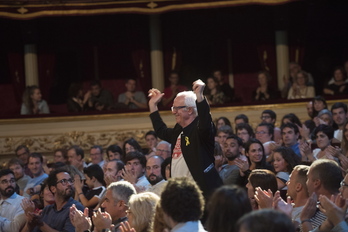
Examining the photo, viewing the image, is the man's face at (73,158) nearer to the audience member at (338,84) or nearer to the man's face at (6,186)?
the man's face at (6,186)

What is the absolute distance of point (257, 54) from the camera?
13625mm

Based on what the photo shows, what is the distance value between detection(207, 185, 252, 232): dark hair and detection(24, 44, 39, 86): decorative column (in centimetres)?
987

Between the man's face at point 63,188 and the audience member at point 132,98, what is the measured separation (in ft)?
16.5

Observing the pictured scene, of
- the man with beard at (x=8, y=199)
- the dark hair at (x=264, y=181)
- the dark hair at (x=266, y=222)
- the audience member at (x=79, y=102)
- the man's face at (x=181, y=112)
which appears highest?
the man's face at (x=181, y=112)

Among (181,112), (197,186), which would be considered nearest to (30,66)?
(181,112)

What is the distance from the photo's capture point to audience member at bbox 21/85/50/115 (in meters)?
11.5

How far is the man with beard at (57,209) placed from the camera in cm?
609

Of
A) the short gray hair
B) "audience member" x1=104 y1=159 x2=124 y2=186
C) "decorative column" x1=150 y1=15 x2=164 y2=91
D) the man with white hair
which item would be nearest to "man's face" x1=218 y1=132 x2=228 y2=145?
"audience member" x1=104 y1=159 x2=124 y2=186

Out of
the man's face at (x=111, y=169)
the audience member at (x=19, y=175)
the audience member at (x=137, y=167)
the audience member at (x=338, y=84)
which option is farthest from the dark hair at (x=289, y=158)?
the audience member at (x=338, y=84)

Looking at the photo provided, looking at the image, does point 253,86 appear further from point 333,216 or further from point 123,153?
point 333,216

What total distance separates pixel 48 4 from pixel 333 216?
344 inches

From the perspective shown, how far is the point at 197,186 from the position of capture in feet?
12.8

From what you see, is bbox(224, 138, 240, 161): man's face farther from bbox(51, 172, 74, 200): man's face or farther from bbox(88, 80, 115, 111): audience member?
bbox(88, 80, 115, 111): audience member

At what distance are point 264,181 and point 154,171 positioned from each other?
1895mm
